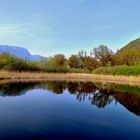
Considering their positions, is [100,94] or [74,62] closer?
[100,94]

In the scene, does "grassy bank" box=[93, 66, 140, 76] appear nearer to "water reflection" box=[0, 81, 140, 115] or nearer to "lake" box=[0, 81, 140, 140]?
"water reflection" box=[0, 81, 140, 115]

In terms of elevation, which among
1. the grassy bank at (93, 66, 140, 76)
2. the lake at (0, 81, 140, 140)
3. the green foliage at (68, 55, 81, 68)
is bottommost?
the lake at (0, 81, 140, 140)

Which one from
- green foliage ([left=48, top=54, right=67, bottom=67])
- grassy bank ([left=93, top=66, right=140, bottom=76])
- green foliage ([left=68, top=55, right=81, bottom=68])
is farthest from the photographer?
green foliage ([left=68, top=55, right=81, bottom=68])

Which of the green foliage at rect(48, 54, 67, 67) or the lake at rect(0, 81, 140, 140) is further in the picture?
the green foliage at rect(48, 54, 67, 67)

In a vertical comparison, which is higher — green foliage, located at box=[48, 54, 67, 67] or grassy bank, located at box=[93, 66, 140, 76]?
green foliage, located at box=[48, 54, 67, 67]

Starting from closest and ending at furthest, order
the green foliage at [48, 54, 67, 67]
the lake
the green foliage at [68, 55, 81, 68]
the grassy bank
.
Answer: the lake → the grassy bank → the green foliage at [48, 54, 67, 67] → the green foliage at [68, 55, 81, 68]

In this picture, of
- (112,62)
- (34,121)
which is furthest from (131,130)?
(112,62)

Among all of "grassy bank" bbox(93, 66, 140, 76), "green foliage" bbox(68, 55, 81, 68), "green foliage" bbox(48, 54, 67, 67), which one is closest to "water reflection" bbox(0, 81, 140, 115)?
"grassy bank" bbox(93, 66, 140, 76)

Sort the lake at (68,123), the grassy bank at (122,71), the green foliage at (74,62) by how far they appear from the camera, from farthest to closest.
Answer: the green foliage at (74,62), the grassy bank at (122,71), the lake at (68,123)

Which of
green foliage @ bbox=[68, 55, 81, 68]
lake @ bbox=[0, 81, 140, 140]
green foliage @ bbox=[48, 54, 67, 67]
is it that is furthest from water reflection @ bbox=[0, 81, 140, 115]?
green foliage @ bbox=[68, 55, 81, 68]

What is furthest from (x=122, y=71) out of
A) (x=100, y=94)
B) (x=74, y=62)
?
(x=74, y=62)

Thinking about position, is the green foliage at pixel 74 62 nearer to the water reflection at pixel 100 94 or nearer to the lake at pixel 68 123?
the water reflection at pixel 100 94

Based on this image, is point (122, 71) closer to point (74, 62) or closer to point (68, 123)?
point (74, 62)

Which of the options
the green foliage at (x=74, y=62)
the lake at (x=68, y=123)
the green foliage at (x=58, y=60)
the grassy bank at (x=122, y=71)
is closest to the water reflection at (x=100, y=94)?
the lake at (x=68, y=123)
